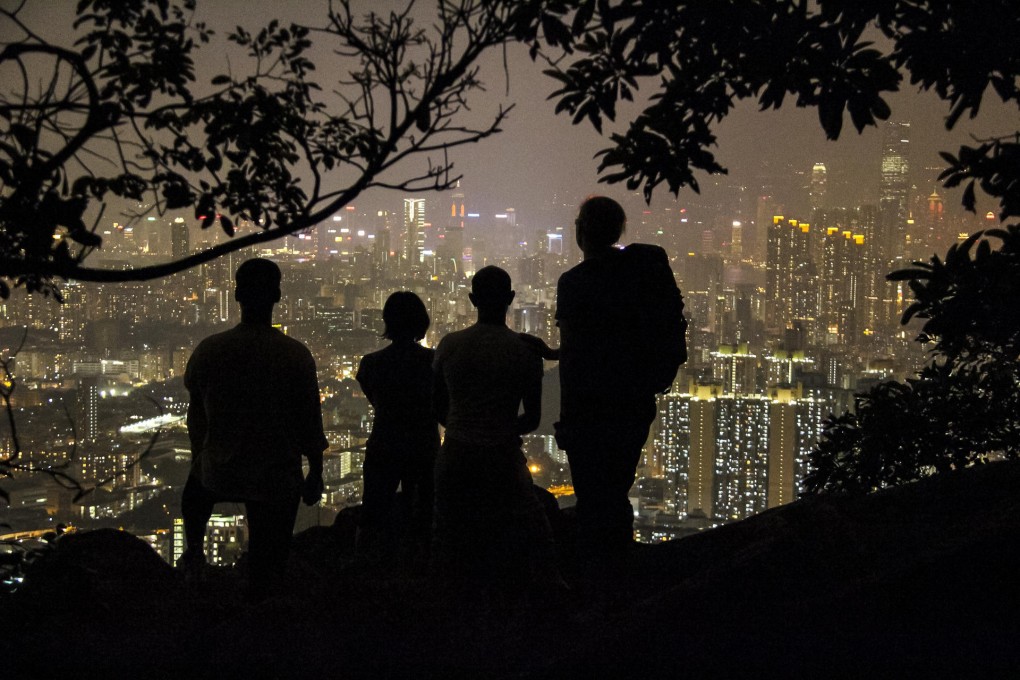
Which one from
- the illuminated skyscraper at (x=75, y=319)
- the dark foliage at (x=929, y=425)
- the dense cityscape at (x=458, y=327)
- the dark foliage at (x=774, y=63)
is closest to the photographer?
the dark foliage at (x=774, y=63)

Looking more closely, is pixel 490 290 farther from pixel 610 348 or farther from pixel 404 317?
pixel 404 317

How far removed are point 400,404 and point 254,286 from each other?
0.92 m

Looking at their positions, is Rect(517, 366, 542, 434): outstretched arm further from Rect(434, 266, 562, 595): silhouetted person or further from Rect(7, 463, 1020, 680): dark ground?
Rect(7, 463, 1020, 680): dark ground

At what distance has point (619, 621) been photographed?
9.46ft

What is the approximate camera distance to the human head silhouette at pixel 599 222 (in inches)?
124

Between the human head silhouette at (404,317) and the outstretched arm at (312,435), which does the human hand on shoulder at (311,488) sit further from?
the human head silhouette at (404,317)

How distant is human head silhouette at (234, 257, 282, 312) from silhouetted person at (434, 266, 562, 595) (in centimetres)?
62

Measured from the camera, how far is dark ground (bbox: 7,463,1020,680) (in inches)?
106

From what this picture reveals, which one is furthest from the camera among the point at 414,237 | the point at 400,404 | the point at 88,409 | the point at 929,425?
A: the point at 414,237

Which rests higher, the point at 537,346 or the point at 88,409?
the point at 537,346

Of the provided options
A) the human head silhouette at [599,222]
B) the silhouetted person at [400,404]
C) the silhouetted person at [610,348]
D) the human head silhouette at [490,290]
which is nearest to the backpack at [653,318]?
the silhouetted person at [610,348]

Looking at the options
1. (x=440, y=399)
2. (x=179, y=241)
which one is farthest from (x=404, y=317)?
(x=179, y=241)

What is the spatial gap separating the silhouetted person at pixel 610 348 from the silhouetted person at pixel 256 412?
0.89 m

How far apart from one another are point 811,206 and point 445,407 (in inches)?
1662
